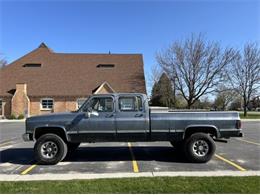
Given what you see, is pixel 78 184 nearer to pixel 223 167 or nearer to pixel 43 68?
pixel 223 167

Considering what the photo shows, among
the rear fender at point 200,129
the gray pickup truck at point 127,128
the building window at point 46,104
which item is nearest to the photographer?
the gray pickup truck at point 127,128

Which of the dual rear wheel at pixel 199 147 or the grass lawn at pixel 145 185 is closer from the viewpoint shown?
the grass lawn at pixel 145 185

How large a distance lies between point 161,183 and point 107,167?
7.86 feet

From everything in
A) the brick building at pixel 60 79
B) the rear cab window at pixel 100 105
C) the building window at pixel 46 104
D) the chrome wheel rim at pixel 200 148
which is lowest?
the chrome wheel rim at pixel 200 148

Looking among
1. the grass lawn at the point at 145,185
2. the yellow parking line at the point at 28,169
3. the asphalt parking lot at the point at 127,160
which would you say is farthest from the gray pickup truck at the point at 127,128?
the grass lawn at the point at 145,185

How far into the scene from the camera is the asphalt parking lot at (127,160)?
8.64 meters

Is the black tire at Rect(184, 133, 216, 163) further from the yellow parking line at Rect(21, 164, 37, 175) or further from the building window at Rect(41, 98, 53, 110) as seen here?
the building window at Rect(41, 98, 53, 110)

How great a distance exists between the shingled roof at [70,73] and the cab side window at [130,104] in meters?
30.0

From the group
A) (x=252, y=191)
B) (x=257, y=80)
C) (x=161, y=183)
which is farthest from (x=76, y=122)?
(x=257, y=80)

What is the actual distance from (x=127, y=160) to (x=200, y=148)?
7.45 feet

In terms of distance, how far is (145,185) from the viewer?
6.72 m

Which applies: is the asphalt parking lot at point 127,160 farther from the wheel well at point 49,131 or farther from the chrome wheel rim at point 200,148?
the wheel well at point 49,131

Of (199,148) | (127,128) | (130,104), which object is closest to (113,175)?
(127,128)

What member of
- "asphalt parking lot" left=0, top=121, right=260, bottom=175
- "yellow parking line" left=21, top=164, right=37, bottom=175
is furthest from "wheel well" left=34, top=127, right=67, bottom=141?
"yellow parking line" left=21, top=164, right=37, bottom=175
